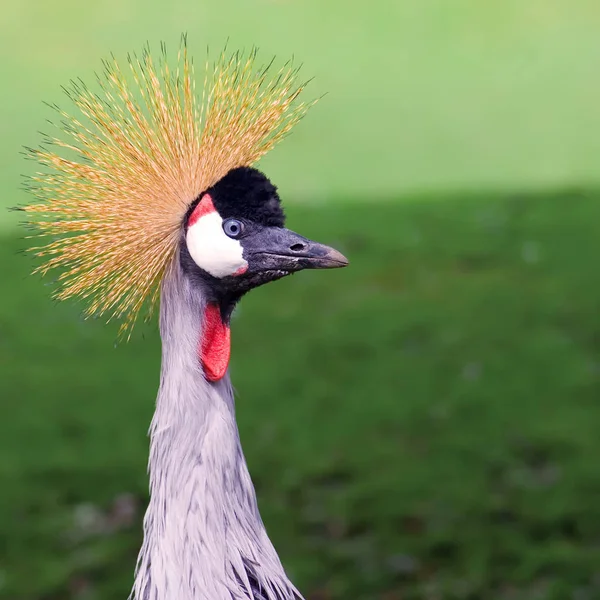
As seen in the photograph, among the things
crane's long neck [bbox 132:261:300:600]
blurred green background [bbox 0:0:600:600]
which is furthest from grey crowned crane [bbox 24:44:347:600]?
blurred green background [bbox 0:0:600:600]

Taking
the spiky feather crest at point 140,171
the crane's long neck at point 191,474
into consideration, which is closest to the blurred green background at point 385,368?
the spiky feather crest at point 140,171

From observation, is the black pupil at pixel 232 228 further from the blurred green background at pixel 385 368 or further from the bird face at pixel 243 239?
the blurred green background at pixel 385 368

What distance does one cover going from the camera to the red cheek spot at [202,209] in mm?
2098

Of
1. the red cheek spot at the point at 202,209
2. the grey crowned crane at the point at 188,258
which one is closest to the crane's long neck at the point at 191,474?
the grey crowned crane at the point at 188,258

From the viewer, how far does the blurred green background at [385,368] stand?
363 cm

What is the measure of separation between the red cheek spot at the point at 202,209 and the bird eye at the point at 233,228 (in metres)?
0.04

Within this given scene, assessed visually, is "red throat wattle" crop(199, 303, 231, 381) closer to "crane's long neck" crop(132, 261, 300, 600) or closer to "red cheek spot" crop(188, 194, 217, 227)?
"crane's long neck" crop(132, 261, 300, 600)

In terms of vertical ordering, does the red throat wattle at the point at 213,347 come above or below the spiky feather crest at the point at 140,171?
below

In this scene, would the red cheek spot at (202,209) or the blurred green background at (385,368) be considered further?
the blurred green background at (385,368)

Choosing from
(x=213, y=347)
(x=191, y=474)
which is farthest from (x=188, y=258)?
(x=191, y=474)

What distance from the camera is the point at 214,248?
2.07 meters

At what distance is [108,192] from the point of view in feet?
7.29

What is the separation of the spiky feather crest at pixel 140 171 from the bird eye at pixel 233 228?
10 cm

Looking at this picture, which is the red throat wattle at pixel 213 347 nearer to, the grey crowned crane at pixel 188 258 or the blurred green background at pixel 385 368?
the grey crowned crane at pixel 188 258
